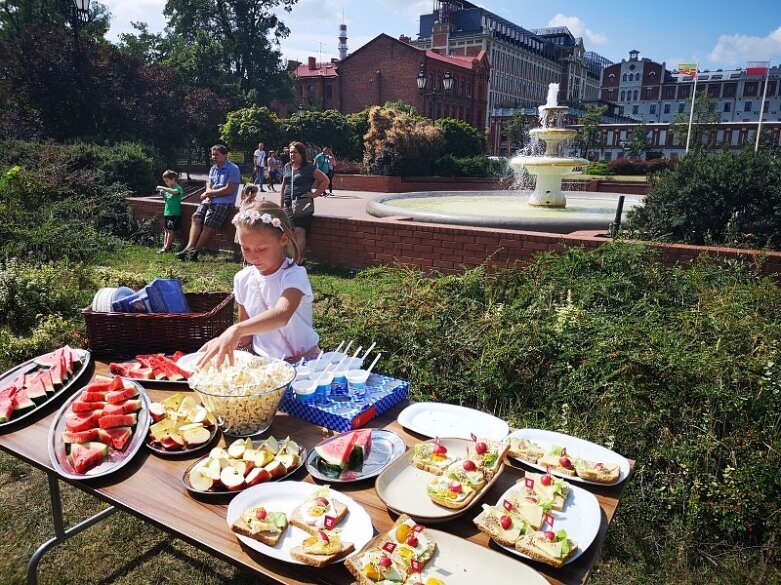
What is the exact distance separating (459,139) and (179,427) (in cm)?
2959

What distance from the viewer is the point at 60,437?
204cm

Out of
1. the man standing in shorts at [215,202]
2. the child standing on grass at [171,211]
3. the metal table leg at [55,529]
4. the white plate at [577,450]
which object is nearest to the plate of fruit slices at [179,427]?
the metal table leg at [55,529]

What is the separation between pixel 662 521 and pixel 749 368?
947 millimetres

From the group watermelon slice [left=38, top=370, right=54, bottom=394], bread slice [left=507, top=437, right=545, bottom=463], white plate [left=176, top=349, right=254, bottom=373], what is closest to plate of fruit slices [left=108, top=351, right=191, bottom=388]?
white plate [left=176, top=349, right=254, bottom=373]

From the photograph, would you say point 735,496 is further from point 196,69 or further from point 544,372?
point 196,69

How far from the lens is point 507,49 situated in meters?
86.9

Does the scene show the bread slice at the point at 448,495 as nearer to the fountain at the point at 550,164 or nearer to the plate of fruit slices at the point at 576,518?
the plate of fruit slices at the point at 576,518

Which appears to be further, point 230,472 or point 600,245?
point 600,245

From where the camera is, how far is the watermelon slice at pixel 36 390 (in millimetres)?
2354

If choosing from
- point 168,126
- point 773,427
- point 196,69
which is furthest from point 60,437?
point 196,69

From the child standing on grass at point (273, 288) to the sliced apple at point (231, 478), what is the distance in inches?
27.9

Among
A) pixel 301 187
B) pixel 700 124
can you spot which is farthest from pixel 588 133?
pixel 301 187

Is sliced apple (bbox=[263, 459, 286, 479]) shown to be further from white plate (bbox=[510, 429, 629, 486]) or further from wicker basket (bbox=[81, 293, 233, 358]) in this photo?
wicker basket (bbox=[81, 293, 233, 358])

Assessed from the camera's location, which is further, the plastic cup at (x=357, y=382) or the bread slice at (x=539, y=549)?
the plastic cup at (x=357, y=382)
